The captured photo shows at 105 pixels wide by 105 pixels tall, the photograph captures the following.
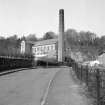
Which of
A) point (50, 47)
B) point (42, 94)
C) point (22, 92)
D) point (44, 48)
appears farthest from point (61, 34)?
point (42, 94)

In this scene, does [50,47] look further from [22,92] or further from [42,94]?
[42,94]

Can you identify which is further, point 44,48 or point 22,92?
point 44,48

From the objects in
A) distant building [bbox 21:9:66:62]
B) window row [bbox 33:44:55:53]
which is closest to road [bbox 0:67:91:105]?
distant building [bbox 21:9:66:62]

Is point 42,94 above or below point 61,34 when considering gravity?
below

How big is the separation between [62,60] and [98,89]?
2044 inches

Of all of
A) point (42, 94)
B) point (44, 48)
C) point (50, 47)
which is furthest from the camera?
point (44, 48)

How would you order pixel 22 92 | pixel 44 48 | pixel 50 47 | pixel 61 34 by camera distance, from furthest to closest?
pixel 44 48 → pixel 50 47 → pixel 61 34 → pixel 22 92

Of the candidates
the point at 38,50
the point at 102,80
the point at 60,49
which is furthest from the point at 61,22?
the point at 102,80

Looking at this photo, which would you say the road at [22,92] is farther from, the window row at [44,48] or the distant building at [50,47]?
the window row at [44,48]

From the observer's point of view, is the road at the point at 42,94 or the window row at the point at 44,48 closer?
the road at the point at 42,94

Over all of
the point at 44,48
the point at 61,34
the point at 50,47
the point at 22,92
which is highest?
the point at 61,34

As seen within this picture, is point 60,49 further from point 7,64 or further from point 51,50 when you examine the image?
point 7,64

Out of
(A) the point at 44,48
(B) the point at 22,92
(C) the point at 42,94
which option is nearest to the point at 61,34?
(A) the point at 44,48

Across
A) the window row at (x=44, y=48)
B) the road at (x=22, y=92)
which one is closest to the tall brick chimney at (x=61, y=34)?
the window row at (x=44, y=48)
